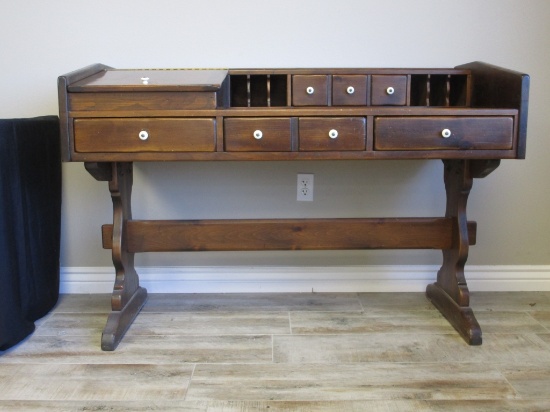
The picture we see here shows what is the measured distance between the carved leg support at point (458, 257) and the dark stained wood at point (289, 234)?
0.06 m

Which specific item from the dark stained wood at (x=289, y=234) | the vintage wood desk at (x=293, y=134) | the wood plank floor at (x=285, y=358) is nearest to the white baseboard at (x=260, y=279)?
the wood plank floor at (x=285, y=358)

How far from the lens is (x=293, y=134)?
1813mm

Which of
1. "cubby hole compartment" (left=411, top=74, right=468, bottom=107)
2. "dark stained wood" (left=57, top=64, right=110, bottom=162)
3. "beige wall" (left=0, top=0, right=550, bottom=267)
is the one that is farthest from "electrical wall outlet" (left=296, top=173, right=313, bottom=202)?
"dark stained wood" (left=57, top=64, right=110, bottom=162)

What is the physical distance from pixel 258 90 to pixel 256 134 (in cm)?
39

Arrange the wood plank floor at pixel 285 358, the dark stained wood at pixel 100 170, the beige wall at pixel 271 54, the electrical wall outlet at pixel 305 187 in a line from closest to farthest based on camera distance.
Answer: the wood plank floor at pixel 285 358 < the dark stained wood at pixel 100 170 < the beige wall at pixel 271 54 < the electrical wall outlet at pixel 305 187

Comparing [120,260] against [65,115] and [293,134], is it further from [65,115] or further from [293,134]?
[293,134]

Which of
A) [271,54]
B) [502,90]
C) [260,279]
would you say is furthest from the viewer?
[260,279]

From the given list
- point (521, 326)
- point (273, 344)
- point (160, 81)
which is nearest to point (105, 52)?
point (160, 81)

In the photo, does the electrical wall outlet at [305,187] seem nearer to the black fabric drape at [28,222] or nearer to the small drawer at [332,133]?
the small drawer at [332,133]

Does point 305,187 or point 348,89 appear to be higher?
point 348,89

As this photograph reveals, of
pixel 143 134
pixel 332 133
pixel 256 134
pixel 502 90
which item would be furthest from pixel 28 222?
pixel 502 90

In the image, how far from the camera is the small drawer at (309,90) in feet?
6.75

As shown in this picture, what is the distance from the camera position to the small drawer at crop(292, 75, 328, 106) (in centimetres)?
206

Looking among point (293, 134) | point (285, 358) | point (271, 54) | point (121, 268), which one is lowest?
point (285, 358)
